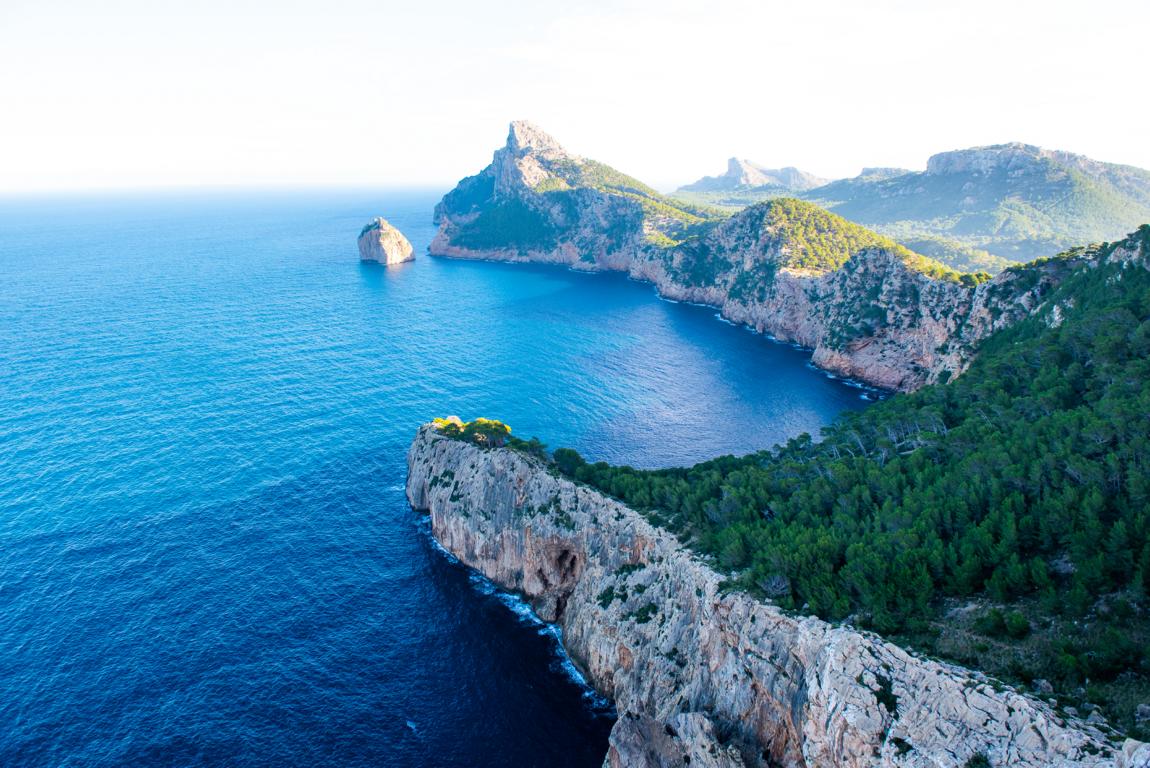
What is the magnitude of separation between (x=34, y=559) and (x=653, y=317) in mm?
121175

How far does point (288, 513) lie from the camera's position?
66.3 m

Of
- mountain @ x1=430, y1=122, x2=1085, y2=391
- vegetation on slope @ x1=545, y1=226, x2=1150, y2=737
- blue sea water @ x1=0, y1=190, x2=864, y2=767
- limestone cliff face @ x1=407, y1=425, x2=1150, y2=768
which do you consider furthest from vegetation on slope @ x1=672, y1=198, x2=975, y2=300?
limestone cliff face @ x1=407, y1=425, x2=1150, y2=768

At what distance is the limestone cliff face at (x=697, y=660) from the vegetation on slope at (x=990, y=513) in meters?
2.29

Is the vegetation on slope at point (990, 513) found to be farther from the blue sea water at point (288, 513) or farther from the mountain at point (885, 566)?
the blue sea water at point (288, 513)

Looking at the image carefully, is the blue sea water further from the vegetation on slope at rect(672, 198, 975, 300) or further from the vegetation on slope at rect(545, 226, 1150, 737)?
the vegetation on slope at rect(545, 226, 1150, 737)

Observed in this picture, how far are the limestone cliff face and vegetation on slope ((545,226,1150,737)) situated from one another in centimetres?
229

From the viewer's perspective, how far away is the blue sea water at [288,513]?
1702 inches

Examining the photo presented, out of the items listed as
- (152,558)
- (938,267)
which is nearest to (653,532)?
(152,558)

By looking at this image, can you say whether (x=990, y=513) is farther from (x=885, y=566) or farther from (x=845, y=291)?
(x=845, y=291)

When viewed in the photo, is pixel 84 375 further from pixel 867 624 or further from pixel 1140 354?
pixel 1140 354

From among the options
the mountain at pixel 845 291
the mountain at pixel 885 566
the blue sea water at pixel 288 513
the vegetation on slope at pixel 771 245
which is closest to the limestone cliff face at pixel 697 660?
the mountain at pixel 885 566

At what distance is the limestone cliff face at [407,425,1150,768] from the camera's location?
24.8 m

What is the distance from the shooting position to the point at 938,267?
113m

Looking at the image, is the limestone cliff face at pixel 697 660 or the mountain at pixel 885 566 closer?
the limestone cliff face at pixel 697 660
